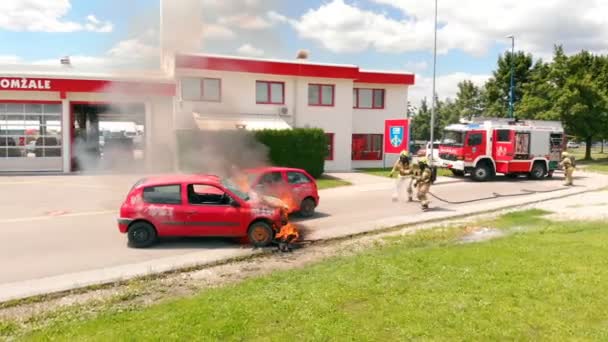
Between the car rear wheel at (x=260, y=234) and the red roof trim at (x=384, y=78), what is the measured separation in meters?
19.6

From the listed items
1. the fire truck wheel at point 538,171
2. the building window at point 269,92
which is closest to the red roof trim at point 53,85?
the building window at point 269,92

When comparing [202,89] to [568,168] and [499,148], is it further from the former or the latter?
[568,168]

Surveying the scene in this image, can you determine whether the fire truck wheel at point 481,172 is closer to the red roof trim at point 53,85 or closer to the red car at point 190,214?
the red car at point 190,214

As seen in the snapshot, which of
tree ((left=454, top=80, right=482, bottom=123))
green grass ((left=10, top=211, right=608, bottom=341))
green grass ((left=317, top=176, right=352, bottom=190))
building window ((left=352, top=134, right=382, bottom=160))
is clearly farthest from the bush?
tree ((left=454, top=80, right=482, bottom=123))

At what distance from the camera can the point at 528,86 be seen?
3828 cm

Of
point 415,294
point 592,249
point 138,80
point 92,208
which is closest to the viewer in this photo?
point 415,294

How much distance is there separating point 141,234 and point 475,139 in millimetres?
17391

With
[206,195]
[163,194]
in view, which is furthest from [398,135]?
[163,194]

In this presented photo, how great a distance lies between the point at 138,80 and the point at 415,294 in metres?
12.5

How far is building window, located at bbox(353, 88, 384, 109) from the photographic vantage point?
28.2 metres

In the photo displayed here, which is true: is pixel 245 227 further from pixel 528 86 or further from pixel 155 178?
pixel 528 86

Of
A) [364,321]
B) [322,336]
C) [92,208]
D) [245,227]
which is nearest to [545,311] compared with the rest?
[364,321]

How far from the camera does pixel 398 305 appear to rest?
5410 millimetres

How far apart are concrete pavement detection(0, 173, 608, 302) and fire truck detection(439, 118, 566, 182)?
109 cm
